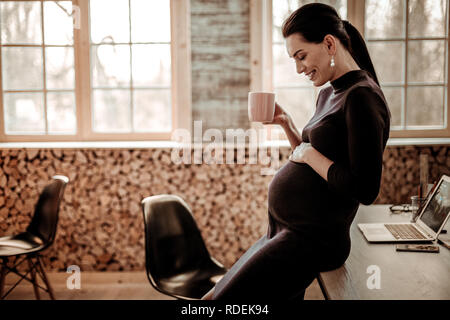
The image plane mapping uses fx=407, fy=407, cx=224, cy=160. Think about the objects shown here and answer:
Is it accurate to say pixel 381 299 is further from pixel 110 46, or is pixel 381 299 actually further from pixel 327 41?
pixel 110 46

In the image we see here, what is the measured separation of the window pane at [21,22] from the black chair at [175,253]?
6.88ft

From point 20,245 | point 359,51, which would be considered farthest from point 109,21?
point 359,51

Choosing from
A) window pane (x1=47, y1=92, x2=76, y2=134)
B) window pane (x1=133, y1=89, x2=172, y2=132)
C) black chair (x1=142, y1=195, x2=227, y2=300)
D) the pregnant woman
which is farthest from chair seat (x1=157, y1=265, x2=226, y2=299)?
window pane (x1=47, y1=92, x2=76, y2=134)

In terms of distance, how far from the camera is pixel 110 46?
321cm

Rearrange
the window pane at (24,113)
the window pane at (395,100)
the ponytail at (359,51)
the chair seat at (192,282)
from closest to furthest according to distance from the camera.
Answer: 1. the ponytail at (359,51)
2. the chair seat at (192,282)
3. the window pane at (395,100)
4. the window pane at (24,113)

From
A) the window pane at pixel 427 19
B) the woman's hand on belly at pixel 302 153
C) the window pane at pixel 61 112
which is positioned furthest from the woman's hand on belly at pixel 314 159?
the window pane at pixel 61 112

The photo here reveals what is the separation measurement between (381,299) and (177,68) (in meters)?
2.33

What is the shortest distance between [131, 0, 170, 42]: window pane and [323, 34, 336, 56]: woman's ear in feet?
7.34

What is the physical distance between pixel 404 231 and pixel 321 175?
845 millimetres

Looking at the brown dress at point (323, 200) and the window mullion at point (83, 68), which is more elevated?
the window mullion at point (83, 68)

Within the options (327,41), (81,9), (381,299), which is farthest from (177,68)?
(381,299)

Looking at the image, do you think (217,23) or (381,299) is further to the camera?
(217,23)

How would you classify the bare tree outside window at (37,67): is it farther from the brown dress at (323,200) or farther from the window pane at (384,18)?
the brown dress at (323,200)

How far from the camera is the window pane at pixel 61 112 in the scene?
3.29 meters
